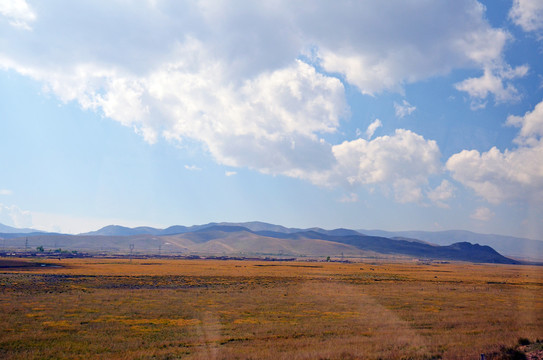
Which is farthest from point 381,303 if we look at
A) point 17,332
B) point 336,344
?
point 17,332

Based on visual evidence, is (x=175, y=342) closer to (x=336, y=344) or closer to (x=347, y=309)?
(x=336, y=344)

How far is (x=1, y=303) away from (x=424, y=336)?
3673 cm

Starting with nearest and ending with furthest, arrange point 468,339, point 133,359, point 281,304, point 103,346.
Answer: point 133,359 < point 103,346 < point 468,339 < point 281,304

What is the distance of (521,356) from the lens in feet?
64.8

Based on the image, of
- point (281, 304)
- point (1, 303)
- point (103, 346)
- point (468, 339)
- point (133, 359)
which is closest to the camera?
point (133, 359)

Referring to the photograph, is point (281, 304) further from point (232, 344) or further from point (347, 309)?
point (232, 344)

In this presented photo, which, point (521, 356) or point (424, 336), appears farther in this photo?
point (424, 336)

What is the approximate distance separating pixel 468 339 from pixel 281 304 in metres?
18.4

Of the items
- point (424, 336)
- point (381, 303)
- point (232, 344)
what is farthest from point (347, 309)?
point (232, 344)

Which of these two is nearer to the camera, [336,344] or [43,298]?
[336,344]

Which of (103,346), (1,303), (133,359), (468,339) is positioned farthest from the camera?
(1,303)

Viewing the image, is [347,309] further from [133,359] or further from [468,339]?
[133,359]

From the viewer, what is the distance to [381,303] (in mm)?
39719

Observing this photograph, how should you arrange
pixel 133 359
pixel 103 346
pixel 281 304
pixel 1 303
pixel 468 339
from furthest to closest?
pixel 281 304, pixel 1 303, pixel 468 339, pixel 103 346, pixel 133 359
